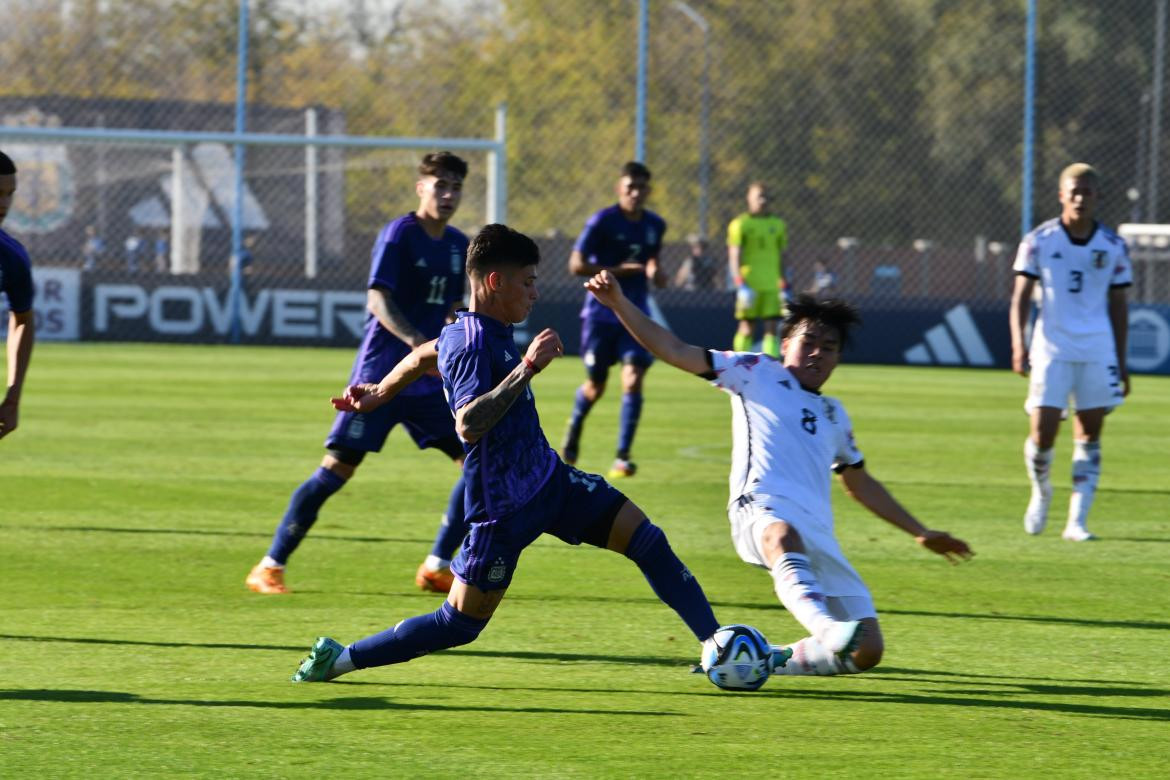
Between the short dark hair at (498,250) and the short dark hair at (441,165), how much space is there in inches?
100

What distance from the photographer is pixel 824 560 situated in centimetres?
618

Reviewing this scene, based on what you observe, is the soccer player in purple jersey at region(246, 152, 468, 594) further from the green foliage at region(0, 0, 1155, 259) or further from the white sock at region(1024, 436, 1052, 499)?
the green foliage at region(0, 0, 1155, 259)

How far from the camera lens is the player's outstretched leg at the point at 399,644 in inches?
230

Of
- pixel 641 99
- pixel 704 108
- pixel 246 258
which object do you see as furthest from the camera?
pixel 704 108

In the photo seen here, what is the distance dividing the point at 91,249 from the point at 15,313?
2238 centimetres

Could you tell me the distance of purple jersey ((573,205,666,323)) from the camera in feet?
44.1

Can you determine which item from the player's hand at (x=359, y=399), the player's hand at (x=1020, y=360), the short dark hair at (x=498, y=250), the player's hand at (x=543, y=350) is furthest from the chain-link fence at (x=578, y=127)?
the player's hand at (x=543, y=350)

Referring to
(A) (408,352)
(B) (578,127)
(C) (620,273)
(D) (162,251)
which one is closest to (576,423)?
(C) (620,273)

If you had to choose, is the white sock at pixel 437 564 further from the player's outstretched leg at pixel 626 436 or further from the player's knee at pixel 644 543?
the player's outstretched leg at pixel 626 436

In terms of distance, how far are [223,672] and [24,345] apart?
6.08 ft

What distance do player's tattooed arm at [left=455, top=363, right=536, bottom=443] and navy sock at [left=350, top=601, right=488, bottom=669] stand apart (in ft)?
2.12

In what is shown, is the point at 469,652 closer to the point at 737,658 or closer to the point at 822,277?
the point at 737,658

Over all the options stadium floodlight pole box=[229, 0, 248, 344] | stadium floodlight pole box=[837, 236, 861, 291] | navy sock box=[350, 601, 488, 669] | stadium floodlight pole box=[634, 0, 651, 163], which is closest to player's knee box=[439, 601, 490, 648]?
navy sock box=[350, 601, 488, 669]

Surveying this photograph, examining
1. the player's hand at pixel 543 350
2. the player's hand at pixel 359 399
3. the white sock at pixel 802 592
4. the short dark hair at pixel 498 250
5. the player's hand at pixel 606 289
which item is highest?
the short dark hair at pixel 498 250
